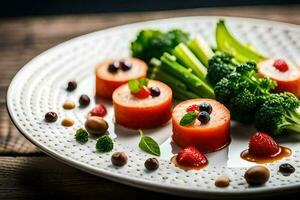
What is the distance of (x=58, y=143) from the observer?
3250 mm

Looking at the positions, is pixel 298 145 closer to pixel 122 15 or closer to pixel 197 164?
pixel 197 164

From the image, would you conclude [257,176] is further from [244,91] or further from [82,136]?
[82,136]

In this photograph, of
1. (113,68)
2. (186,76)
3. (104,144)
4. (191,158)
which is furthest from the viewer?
(113,68)

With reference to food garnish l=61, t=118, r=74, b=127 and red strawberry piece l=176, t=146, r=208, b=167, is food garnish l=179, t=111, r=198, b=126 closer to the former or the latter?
red strawberry piece l=176, t=146, r=208, b=167

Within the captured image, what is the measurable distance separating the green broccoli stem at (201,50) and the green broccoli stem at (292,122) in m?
0.82

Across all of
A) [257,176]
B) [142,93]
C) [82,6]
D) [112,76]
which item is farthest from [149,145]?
Answer: [82,6]

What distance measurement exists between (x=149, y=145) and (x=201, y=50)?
40.7 inches

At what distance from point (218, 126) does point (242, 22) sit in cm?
151

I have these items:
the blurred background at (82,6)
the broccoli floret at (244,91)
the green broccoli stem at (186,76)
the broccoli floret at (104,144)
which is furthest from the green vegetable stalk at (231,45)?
the blurred background at (82,6)

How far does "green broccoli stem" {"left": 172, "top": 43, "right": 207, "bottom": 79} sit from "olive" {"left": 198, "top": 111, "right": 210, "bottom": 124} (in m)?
0.65

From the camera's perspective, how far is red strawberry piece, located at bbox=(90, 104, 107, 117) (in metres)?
3.72

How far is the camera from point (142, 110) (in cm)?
356

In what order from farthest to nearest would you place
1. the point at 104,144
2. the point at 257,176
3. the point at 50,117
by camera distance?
the point at 50,117 → the point at 104,144 → the point at 257,176

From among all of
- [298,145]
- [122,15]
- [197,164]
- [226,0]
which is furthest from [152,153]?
[226,0]
